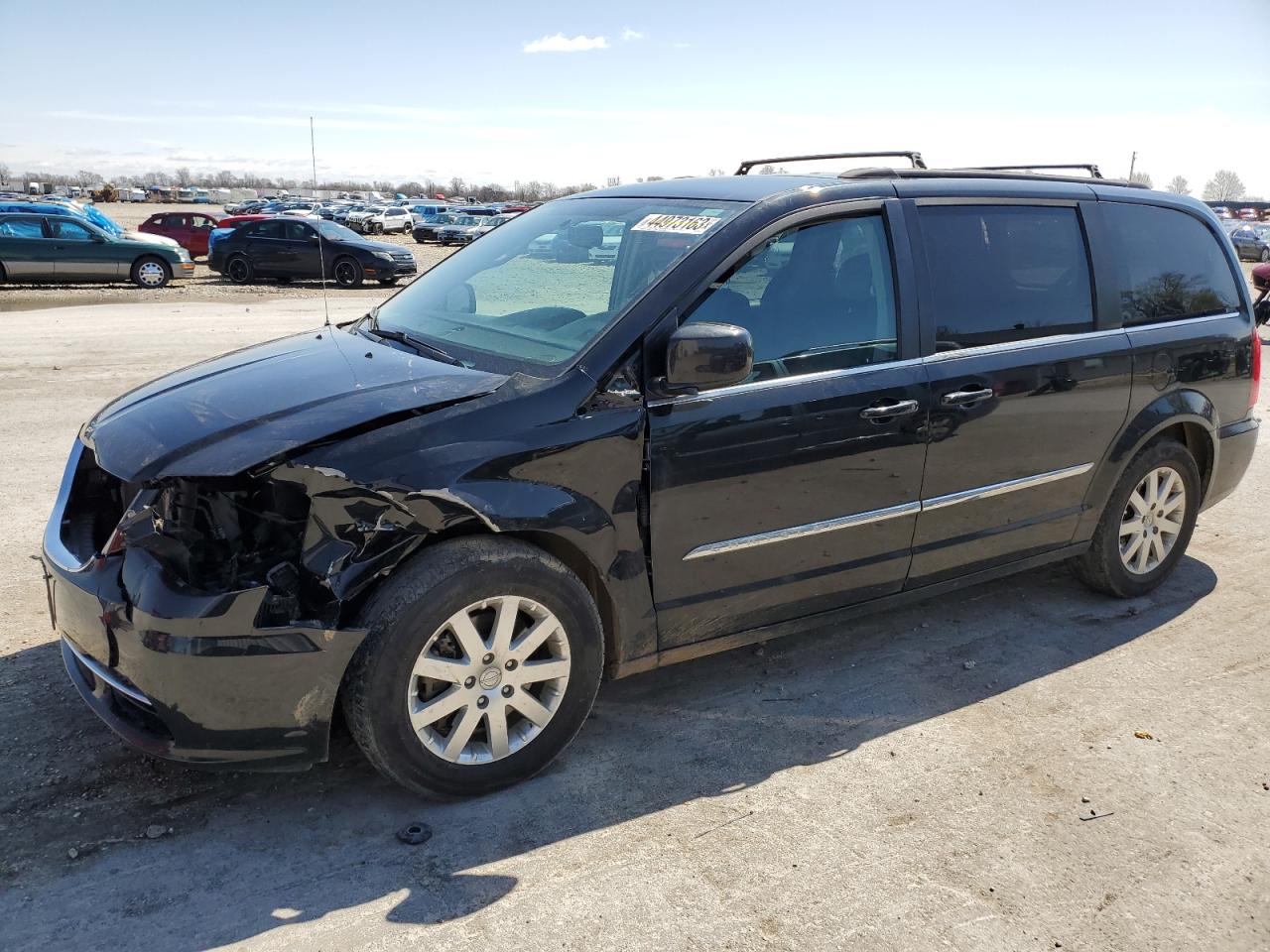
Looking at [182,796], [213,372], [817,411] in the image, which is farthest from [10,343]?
[817,411]

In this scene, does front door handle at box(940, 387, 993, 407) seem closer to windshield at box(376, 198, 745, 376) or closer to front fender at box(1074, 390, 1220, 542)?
front fender at box(1074, 390, 1220, 542)

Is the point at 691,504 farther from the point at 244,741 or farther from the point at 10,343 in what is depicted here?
the point at 10,343

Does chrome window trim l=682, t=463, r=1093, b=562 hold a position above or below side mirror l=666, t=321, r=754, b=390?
below

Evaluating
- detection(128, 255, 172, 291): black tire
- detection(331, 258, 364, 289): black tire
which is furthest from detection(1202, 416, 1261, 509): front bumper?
detection(128, 255, 172, 291): black tire

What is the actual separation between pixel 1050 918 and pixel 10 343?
41.3 ft

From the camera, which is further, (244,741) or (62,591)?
(62,591)

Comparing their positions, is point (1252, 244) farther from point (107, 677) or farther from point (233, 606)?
point (107, 677)

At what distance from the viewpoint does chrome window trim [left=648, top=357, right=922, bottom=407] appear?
334 centimetres

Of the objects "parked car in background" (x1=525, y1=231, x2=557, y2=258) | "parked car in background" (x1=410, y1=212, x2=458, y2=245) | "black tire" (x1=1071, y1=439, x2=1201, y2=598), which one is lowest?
"black tire" (x1=1071, y1=439, x2=1201, y2=598)

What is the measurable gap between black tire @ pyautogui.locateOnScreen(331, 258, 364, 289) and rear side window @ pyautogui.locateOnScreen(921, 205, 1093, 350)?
1994 cm

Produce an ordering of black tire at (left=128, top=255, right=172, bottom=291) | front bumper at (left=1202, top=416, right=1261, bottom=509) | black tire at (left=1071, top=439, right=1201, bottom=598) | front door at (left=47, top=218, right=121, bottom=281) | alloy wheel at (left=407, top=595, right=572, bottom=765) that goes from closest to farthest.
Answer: alloy wheel at (left=407, top=595, right=572, bottom=765), black tire at (left=1071, top=439, right=1201, bottom=598), front bumper at (left=1202, top=416, right=1261, bottom=509), front door at (left=47, top=218, right=121, bottom=281), black tire at (left=128, top=255, right=172, bottom=291)

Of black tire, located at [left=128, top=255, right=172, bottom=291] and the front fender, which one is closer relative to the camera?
the front fender

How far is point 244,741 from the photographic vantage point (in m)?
2.88

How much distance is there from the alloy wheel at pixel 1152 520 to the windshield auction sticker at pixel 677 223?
261 centimetres
